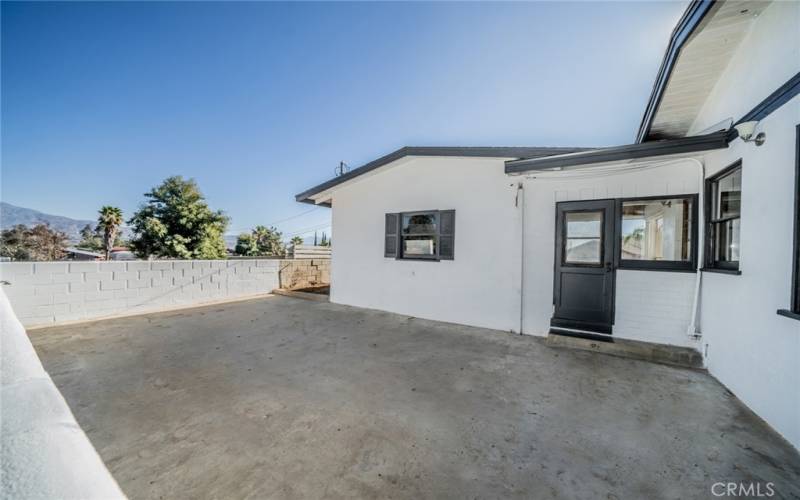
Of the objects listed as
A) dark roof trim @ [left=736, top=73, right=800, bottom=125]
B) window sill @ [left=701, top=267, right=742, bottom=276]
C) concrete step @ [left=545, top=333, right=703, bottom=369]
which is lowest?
concrete step @ [left=545, top=333, right=703, bottom=369]

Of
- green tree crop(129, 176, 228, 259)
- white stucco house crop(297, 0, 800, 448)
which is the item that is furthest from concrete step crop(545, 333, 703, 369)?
green tree crop(129, 176, 228, 259)

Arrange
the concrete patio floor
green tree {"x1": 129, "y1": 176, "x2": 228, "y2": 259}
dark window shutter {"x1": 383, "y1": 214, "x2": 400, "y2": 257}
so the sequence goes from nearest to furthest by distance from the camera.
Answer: the concrete patio floor → dark window shutter {"x1": 383, "y1": 214, "x2": 400, "y2": 257} → green tree {"x1": 129, "y1": 176, "x2": 228, "y2": 259}

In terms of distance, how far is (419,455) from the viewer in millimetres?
1879

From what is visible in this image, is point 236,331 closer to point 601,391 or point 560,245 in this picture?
point 601,391

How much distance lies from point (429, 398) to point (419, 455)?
0.75 m

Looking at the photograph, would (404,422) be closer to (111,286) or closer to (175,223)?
(111,286)

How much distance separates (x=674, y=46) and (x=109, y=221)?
90.6ft

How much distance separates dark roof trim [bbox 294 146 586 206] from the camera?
14.3 ft

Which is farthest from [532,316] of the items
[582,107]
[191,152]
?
[191,152]

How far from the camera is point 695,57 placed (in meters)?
2.93

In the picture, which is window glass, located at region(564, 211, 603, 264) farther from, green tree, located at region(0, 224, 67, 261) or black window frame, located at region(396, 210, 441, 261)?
green tree, located at region(0, 224, 67, 261)

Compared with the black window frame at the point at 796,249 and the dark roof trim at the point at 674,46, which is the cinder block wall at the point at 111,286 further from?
the black window frame at the point at 796,249

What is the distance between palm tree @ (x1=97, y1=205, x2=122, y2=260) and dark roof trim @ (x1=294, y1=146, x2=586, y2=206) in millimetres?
21027

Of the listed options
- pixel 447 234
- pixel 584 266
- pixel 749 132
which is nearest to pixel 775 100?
pixel 749 132
